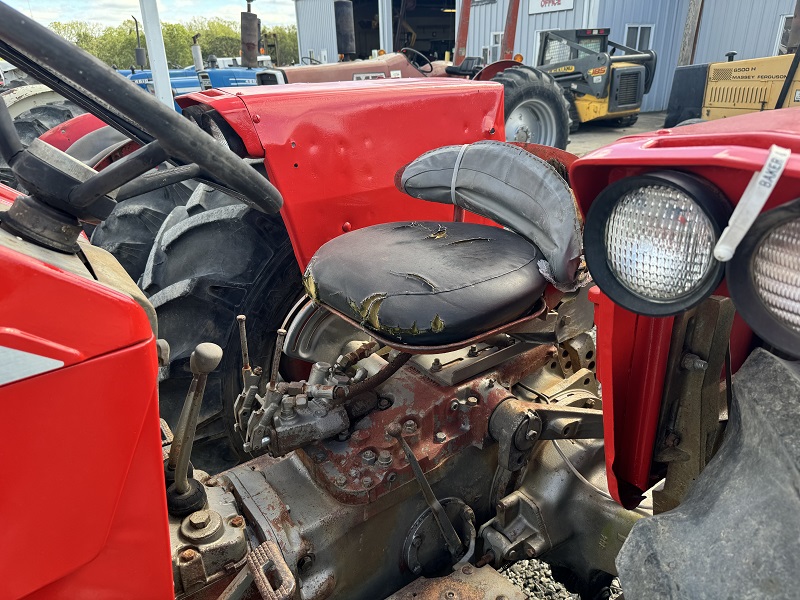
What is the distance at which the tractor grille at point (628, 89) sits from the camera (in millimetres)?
9211

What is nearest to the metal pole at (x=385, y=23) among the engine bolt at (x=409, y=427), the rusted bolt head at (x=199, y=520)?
the engine bolt at (x=409, y=427)

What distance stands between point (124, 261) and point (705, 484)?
2243 mm

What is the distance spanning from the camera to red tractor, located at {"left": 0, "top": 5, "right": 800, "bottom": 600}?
0.65 meters

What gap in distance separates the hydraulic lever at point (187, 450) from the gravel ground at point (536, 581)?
1105mm

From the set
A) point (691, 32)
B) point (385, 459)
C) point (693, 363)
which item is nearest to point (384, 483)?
point (385, 459)

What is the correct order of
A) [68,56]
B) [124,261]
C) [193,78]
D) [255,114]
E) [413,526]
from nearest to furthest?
[68,56] < [413,526] < [255,114] < [124,261] < [193,78]

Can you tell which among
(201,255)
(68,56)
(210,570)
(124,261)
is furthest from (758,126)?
(124,261)

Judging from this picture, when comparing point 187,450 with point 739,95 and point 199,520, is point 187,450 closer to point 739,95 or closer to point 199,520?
point 199,520

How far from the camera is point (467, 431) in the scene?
1.46 meters

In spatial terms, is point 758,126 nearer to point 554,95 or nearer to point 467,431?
point 467,431

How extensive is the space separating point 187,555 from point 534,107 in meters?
4.87

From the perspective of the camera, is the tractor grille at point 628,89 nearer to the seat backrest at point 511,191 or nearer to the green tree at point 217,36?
the seat backrest at point 511,191

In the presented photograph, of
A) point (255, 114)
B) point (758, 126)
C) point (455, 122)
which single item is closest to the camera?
point (758, 126)

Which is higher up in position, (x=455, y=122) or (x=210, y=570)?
(x=455, y=122)
